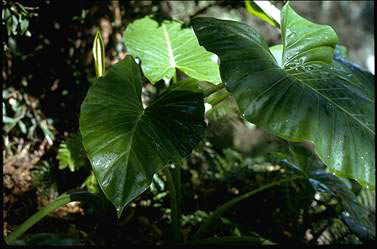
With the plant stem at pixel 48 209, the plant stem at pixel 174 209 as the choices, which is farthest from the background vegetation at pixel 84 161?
the plant stem at pixel 48 209

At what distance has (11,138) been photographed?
186 cm

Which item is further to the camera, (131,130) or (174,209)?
(174,209)

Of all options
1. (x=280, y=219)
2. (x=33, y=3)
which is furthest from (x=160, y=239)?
(x=33, y=3)

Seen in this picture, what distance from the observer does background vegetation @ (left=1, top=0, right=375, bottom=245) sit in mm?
1654

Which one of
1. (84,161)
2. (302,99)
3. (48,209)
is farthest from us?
(84,161)

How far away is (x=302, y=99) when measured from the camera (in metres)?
0.91

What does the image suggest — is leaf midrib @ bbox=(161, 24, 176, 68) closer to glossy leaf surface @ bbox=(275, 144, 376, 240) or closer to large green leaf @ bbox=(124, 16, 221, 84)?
large green leaf @ bbox=(124, 16, 221, 84)

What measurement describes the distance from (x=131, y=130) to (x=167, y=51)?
671mm

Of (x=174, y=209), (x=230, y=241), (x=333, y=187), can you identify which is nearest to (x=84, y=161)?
(x=174, y=209)

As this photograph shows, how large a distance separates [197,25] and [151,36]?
23.1 inches

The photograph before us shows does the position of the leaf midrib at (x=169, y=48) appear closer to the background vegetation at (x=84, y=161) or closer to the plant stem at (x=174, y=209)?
the background vegetation at (x=84, y=161)

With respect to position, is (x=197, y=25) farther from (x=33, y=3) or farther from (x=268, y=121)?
(x=33, y=3)

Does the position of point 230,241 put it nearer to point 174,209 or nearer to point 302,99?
point 174,209

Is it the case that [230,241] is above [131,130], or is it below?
below
